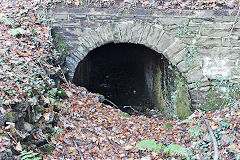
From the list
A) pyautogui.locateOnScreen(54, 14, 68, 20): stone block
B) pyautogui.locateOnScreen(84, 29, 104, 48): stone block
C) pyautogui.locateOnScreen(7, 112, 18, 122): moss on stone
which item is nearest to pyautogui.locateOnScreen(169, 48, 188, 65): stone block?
pyautogui.locateOnScreen(84, 29, 104, 48): stone block

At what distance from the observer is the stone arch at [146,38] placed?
205 inches

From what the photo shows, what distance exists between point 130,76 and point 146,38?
18.3 feet

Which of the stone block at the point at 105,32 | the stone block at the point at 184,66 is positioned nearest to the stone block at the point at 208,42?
the stone block at the point at 184,66

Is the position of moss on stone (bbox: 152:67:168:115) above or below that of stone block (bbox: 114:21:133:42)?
below

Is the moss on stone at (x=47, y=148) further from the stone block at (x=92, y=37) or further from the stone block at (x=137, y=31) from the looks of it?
the stone block at (x=137, y=31)

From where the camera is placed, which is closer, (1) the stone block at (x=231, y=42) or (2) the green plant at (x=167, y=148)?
(2) the green plant at (x=167, y=148)

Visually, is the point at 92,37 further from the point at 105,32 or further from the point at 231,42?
the point at 231,42

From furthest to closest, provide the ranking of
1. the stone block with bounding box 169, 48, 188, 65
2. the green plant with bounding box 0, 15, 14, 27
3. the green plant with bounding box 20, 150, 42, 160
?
the stone block with bounding box 169, 48, 188, 65
the green plant with bounding box 0, 15, 14, 27
the green plant with bounding box 20, 150, 42, 160

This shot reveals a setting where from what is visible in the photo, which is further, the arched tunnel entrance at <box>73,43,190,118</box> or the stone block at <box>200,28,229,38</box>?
the arched tunnel entrance at <box>73,43,190,118</box>

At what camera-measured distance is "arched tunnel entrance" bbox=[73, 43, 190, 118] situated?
682 cm

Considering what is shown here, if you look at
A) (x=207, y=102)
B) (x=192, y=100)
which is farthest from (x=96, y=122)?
(x=207, y=102)

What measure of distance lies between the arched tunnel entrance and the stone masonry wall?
681 mm

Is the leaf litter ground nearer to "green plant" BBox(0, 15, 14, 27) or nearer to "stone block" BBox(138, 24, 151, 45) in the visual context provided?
"green plant" BBox(0, 15, 14, 27)

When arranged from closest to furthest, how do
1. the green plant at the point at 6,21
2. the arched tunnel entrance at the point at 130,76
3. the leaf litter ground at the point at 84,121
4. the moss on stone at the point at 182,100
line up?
1. the leaf litter ground at the point at 84,121
2. the green plant at the point at 6,21
3. the moss on stone at the point at 182,100
4. the arched tunnel entrance at the point at 130,76
